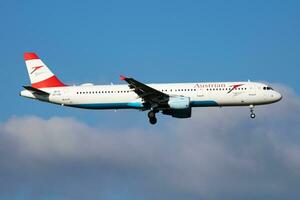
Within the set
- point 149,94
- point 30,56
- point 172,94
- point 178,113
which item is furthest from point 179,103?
point 30,56

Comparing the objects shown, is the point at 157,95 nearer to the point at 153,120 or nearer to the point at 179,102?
the point at 179,102

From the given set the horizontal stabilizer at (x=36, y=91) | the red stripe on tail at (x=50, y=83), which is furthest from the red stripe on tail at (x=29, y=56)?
the horizontal stabilizer at (x=36, y=91)

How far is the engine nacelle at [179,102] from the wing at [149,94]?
80cm

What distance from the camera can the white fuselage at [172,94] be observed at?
81062 millimetres

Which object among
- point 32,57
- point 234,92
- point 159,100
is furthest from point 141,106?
point 32,57

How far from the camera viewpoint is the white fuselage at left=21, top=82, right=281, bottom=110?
81.1m

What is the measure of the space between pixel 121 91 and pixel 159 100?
4.19 metres

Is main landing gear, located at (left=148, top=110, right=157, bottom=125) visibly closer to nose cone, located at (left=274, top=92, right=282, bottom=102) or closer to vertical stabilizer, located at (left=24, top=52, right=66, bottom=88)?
vertical stabilizer, located at (left=24, top=52, right=66, bottom=88)

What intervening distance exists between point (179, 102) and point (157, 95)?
231 centimetres

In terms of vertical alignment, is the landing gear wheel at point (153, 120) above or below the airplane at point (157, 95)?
below

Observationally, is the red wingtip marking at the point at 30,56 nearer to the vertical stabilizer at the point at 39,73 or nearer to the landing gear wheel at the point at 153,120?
the vertical stabilizer at the point at 39,73

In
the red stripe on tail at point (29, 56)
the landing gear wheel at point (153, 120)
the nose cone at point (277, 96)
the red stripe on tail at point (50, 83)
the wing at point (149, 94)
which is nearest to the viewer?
the wing at point (149, 94)

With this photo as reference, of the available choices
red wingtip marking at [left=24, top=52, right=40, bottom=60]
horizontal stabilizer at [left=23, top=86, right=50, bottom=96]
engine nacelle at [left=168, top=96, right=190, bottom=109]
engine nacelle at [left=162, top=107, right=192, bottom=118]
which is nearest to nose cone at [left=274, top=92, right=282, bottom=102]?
engine nacelle at [left=162, top=107, right=192, bottom=118]

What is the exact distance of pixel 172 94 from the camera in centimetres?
8181
